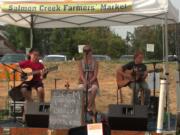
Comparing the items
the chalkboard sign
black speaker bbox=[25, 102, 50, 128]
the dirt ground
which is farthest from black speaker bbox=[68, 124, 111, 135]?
the dirt ground

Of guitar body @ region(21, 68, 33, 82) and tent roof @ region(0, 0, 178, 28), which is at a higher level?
tent roof @ region(0, 0, 178, 28)

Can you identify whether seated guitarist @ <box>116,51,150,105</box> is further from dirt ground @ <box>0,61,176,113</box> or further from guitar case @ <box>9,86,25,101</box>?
dirt ground @ <box>0,61,176,113</box>

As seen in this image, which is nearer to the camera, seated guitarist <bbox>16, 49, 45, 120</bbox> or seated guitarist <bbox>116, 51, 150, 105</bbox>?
seated guitarist <bbox>16, 49, 45, 120</bbox>

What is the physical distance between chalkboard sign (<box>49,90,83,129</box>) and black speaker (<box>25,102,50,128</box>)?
1.94 feet

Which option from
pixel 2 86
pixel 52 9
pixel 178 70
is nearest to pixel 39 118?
pixel 52 9

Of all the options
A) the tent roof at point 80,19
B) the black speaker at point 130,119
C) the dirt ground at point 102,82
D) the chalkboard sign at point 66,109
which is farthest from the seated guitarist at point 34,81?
the dirt ground at point 102,82

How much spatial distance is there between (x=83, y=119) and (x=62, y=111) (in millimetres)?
337

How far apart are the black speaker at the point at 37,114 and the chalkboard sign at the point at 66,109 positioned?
0.59m

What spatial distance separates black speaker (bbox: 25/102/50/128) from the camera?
8.32 meters

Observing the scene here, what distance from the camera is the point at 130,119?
318 inches

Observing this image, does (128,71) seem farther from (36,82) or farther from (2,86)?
(2,86)

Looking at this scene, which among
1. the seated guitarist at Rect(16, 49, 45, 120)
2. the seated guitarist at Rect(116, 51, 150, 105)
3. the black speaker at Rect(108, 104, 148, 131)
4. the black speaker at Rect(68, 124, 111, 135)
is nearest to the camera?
the black speaker at Rect(68, 124, 111, 135)

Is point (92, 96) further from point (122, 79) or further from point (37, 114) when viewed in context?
point (122, 79)

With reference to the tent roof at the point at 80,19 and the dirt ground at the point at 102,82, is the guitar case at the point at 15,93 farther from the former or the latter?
the dirt ground at the point at 102,82
